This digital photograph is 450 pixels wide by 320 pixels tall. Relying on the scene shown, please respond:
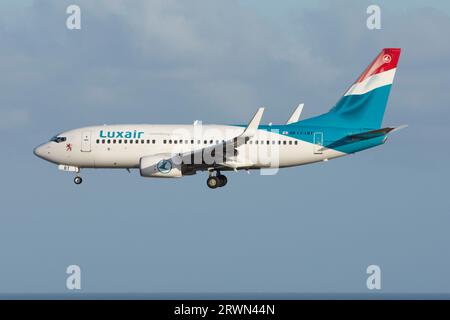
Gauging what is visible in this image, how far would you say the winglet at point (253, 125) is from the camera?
76812 millimetres

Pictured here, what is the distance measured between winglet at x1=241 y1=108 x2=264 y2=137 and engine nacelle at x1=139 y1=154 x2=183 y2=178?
268 inches

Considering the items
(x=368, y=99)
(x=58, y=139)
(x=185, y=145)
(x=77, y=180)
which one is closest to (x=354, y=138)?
(x=368, y=99)

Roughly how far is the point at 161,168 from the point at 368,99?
20.7 m

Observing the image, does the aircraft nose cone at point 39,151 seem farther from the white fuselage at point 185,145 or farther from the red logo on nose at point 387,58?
the red logo on nose at point 387,58

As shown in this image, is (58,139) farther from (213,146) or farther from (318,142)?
(318,142)

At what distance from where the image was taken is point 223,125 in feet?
278

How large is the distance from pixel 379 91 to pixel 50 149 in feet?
102

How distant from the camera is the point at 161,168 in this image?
81.9m

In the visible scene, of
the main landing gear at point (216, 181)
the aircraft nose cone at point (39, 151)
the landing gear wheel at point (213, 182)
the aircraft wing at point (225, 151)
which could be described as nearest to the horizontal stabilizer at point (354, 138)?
the aircraft wing at point (225, 151)
